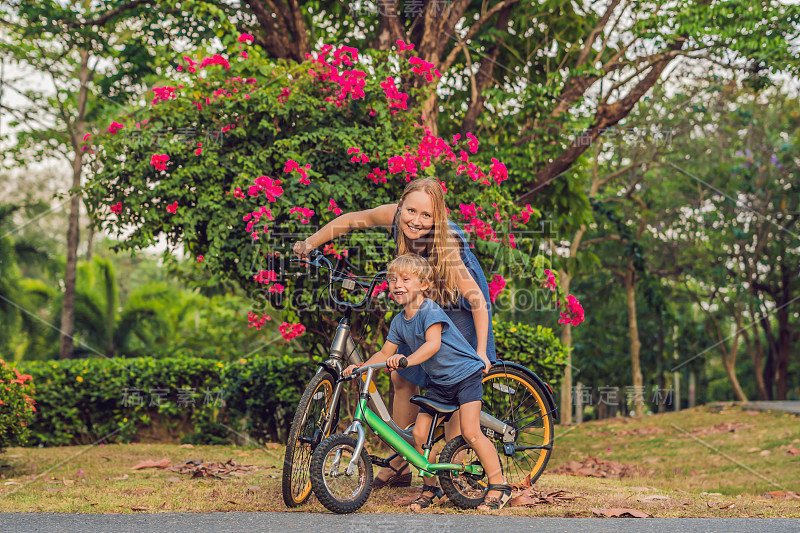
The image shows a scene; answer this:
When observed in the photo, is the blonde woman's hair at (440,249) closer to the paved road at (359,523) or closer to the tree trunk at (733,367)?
the paved road at (359,523)

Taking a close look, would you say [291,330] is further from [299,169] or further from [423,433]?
[423,433]

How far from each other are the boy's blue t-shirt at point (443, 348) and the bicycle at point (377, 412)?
0.98 ft

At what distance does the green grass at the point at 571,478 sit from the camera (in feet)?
12.9

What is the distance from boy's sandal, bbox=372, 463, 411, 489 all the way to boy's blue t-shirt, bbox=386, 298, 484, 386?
72 centimetres

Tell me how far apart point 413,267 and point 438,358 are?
0.51 m

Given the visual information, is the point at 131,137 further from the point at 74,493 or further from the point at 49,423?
the point at 49,423

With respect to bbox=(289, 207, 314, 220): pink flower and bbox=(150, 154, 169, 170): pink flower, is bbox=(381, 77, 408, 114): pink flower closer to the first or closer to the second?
bbox=(289, 207, 314, 220): pink flower

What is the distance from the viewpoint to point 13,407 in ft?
18.3

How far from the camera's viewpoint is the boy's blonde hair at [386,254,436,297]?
12.4 ft

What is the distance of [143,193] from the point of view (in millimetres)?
6418

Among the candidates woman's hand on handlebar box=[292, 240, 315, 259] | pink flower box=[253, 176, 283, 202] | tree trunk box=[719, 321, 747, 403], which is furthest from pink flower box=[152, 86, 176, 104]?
tree trunk box=[719, 321, 747, 403]

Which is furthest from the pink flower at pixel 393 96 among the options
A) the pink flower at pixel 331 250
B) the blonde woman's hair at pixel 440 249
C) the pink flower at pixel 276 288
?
the blonde woman's hair at pixel 440 249

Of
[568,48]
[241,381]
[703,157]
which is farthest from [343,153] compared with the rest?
[703,157]

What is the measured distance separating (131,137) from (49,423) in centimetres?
399
